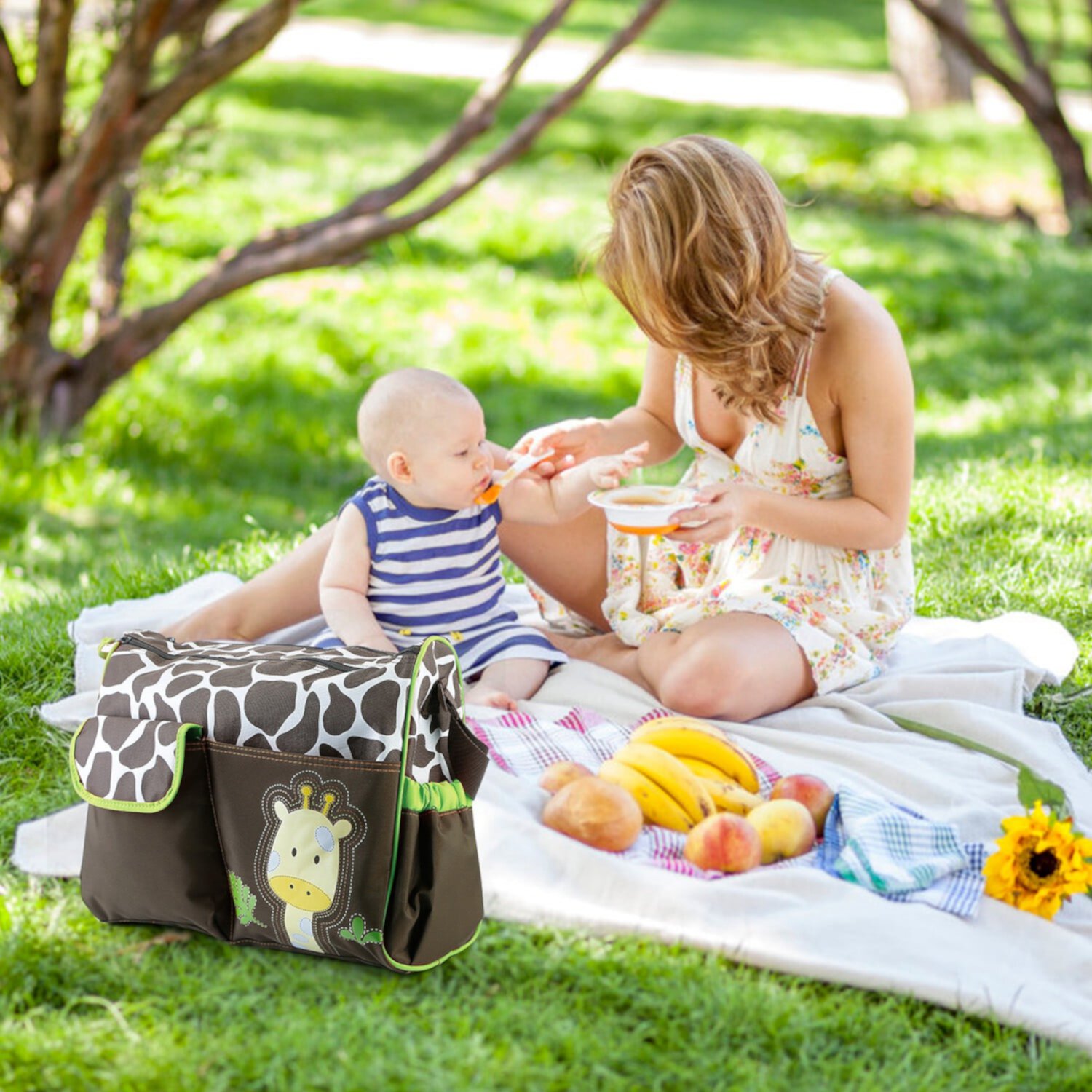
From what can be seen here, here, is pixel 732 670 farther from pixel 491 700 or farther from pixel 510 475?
pixel 510 475

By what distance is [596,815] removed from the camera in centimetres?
229

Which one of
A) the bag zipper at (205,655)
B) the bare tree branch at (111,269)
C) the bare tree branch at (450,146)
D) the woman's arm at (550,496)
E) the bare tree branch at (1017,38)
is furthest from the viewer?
the bare tree branch at (1017,38)

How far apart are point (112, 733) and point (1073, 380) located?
499 centimetres

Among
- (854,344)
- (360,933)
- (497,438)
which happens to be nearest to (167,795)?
(360,933)

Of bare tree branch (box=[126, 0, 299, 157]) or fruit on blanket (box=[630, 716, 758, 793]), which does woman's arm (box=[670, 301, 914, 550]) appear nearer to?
fruit on blanket (box=[630, 716, 758, 793])

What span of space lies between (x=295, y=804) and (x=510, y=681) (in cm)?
95

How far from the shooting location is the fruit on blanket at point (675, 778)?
2.40 metres

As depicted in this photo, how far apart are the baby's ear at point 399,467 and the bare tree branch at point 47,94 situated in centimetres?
275

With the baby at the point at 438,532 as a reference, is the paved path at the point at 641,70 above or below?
above

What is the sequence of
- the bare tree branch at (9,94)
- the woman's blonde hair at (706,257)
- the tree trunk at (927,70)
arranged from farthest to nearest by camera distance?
the tree trunk at (927,70)
the bare tree branch at (9,94)
the woman's blonde hair at (706,257)

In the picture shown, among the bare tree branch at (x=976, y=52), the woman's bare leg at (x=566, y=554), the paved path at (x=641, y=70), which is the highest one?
the paved path at (x=641, y=70)

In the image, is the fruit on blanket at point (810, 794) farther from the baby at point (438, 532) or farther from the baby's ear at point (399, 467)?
the baby's ear at point (399, 467)

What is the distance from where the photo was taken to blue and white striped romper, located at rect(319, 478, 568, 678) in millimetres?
2904

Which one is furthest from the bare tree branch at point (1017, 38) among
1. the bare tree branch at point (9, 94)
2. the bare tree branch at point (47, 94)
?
the bare tree branch at point (9, 94)
